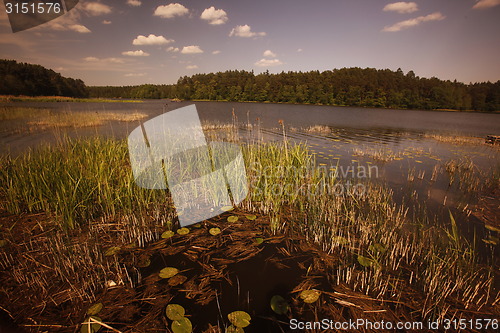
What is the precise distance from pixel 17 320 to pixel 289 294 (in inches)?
111

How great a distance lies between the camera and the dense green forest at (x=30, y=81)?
62.4m

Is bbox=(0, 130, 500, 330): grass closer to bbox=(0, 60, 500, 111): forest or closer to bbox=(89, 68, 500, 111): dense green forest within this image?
bbox=(0, 60, 500, 111): forest

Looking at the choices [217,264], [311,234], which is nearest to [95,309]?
[217,264]

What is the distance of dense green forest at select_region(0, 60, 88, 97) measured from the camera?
62.4 meters

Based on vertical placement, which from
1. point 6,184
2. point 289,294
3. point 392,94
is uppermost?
point 392,94

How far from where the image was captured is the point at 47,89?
76.6 meters

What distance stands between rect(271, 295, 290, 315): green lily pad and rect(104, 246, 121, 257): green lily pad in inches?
94.3

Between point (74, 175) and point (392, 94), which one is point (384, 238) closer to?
point (74, 175)

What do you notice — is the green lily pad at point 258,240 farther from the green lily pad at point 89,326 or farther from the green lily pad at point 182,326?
the green lily pad at point 89,326

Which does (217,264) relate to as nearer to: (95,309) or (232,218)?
(232,218)

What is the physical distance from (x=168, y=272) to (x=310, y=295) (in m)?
1.84

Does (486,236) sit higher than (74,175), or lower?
lower

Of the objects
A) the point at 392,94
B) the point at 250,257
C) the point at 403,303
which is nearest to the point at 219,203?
the point at 250,257

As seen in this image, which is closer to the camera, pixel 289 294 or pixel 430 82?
pixel 289 294
